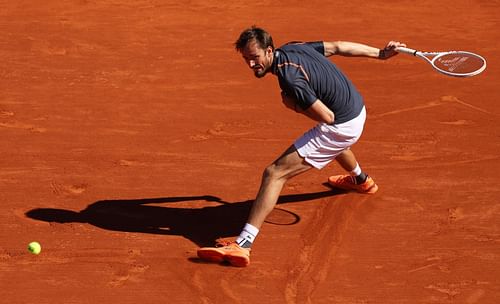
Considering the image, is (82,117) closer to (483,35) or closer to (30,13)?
(30,13)

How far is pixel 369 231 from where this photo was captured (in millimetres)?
8922

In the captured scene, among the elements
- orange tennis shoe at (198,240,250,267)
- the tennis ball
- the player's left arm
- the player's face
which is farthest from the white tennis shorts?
the tennis ball

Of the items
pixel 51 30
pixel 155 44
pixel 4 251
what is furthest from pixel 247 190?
pixel 51 30

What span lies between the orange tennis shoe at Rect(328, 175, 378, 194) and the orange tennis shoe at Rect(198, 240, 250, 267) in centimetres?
164

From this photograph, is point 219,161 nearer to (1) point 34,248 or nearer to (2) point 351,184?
(2) point 351,184

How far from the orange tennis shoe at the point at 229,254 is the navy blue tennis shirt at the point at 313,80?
1309 mm

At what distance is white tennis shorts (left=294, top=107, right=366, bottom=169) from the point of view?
28.2ft

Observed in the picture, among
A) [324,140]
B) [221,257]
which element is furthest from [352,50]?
[221,257]

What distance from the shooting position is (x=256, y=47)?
815 cm

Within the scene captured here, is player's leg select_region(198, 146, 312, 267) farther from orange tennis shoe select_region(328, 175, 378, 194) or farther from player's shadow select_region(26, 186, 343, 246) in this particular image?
orange tennis shoe select_region(328, 175, 378, 194)

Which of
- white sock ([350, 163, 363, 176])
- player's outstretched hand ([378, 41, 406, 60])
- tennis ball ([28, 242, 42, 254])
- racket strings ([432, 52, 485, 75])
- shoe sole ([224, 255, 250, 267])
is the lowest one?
shoe sole ([224, 255, 250, 267])

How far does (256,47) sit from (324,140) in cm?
107

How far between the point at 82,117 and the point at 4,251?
2862 mm

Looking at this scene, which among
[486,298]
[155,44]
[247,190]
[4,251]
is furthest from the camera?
[155,44]
